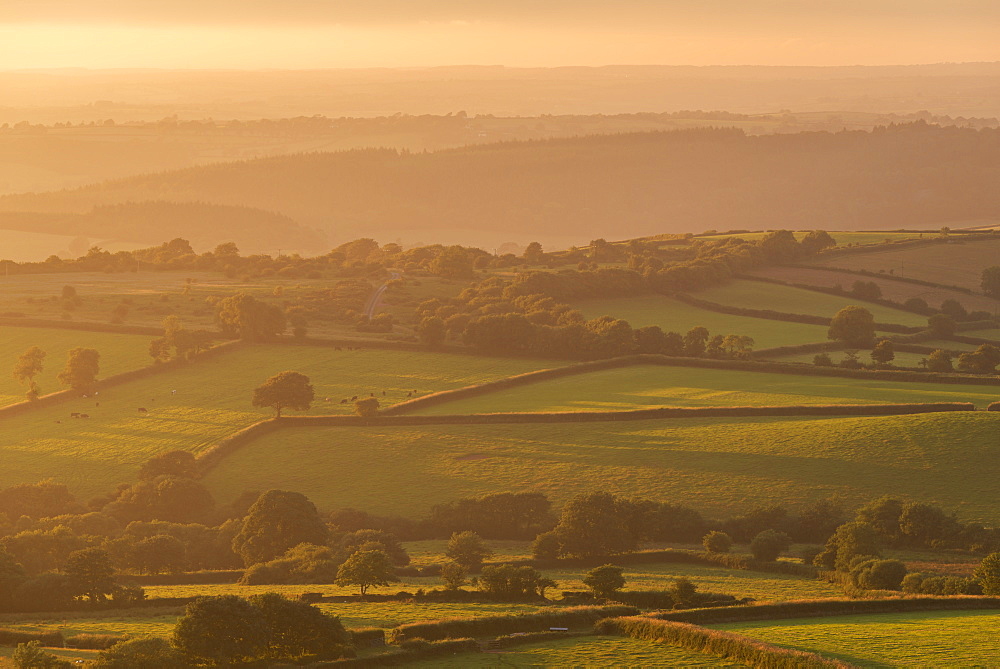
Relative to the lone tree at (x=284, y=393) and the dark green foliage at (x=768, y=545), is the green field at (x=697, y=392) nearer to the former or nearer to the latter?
the lone tree at (x=284, y=393)

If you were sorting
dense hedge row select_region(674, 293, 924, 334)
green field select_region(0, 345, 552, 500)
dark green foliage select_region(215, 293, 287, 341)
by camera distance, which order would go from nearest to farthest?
green field select_region(0, 345, 552, 500) → dark green foliage select_region(215, 293, 287, 341) → dense hedge row select_region(674, 293, 924, 334)

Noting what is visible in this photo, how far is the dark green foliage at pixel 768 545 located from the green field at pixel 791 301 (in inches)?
3123

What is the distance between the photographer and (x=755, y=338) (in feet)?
429

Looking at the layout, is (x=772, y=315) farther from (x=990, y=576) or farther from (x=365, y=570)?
(x=365, y=570)

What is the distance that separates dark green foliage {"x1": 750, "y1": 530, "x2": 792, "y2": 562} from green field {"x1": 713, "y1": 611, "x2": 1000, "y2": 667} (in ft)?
55.6

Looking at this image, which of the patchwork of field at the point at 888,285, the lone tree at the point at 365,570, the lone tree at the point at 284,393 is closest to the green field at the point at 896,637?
the lone tree at the point at 365,570

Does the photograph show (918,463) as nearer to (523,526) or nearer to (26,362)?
(523,526)

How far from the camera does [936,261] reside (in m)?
182

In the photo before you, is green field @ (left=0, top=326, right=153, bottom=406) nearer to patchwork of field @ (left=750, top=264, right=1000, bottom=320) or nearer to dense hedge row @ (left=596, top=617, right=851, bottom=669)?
dense hedge row @ (left=596, top=617, right=851, bottom=669)

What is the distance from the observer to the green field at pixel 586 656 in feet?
146

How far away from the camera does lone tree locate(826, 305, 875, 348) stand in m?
127

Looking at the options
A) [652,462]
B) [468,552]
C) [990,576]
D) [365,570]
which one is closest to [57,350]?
[652,462]

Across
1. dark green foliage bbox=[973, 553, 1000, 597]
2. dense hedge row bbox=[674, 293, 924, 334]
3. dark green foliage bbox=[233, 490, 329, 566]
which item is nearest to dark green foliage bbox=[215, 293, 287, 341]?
dark green foliage bbox=[233, 490, 329, 566]

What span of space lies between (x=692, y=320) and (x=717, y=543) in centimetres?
7432
